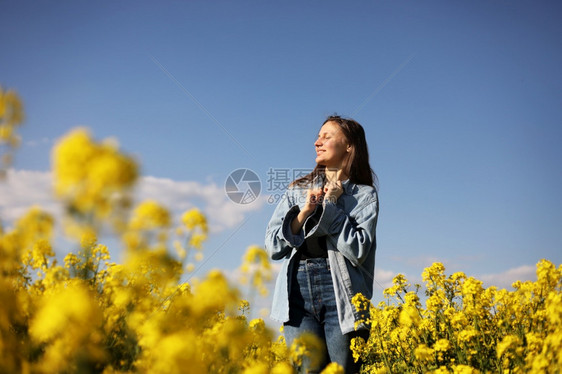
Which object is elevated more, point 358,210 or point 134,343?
point 358,210

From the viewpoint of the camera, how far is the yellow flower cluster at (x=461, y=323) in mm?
3156

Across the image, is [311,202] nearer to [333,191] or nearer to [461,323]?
[333,191]

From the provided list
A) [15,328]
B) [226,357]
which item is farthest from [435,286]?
[15,328]

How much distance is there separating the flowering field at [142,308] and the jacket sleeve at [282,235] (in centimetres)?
38

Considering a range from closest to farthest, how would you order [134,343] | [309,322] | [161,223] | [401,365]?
1. [161,223]
2. [134,343]
3. [309,322]
4. [401,365]

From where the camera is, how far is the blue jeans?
298cm

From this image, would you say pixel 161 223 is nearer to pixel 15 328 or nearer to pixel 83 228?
pixel 83 228

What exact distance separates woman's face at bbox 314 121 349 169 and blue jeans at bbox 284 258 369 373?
854mm

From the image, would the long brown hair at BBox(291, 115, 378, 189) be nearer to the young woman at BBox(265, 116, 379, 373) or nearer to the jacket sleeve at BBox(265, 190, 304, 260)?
the young woman at BBox(265, 116, 379, 373)

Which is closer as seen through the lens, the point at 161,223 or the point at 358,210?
the point at 161,223

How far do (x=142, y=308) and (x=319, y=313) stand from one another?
57.3 inches

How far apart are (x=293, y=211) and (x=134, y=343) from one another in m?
1.66

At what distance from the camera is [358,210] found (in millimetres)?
3330

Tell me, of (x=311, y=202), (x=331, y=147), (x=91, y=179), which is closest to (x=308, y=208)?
(x=311, y=202)
